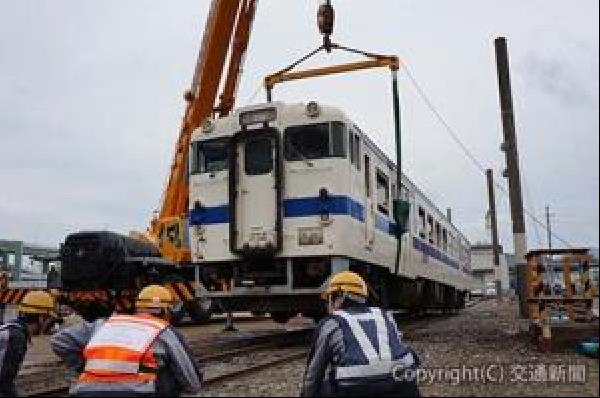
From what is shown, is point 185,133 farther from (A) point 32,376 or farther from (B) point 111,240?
(A) point 32,376

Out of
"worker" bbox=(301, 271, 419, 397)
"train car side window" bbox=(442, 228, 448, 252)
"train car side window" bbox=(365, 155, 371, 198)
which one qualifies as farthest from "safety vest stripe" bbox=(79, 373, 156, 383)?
"train car side window" bbox=(442, 228, 448, 252)

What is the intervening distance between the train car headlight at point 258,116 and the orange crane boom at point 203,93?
15.2ft

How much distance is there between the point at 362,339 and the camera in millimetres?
4465

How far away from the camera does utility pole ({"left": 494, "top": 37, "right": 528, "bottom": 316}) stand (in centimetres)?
1429

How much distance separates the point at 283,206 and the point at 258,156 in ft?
3.38

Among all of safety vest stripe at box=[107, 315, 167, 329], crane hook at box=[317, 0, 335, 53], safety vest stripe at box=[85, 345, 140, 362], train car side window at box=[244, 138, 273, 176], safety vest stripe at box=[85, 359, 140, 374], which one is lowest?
safety vest stripe at box=[85, 359, 140, 374]

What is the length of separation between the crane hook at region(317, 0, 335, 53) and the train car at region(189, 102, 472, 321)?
206 cm

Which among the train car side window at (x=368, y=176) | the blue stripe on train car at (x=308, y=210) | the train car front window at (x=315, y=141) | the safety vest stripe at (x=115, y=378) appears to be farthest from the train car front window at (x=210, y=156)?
the safety vest stripe at (x=115, y=378)

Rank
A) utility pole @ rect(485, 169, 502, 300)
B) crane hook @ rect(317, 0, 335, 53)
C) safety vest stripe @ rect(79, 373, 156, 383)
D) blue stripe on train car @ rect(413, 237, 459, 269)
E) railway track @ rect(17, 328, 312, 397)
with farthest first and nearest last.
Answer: utility pole @ rect(485, 169, 502, 300), blue stripe on train car @ rect(413, 237, 459, 269), crane hook @ rect(317, 0, 335, 53), railway track @ rect(17, 328, 312, 397), safety vest stripe @ rect(79, 373, 156, 383)

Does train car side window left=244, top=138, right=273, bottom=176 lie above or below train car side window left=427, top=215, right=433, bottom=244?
above

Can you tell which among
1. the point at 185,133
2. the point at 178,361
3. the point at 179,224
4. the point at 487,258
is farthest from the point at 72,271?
the point at 487,258

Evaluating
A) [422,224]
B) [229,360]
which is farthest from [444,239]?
[229,360]

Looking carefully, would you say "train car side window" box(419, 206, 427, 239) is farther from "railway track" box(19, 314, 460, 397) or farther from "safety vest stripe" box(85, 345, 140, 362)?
"safety vest stripe" box(85, 345, 140, 362)

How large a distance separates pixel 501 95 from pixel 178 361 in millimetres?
11285
